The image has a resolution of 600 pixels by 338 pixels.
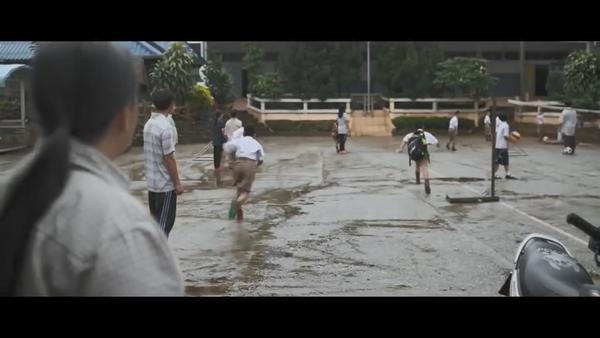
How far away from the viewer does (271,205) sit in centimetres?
1047

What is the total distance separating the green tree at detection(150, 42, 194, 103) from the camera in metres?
21.1

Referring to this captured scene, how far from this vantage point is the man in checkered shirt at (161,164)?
5.86m

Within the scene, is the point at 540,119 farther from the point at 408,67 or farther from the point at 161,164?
the point at 161,164

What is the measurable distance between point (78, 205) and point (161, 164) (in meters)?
4.66

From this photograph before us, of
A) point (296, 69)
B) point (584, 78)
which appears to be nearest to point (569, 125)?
point (584, 78)

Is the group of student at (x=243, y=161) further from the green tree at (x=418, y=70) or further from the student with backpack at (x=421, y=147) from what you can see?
the green tree at (x=418, y=70)

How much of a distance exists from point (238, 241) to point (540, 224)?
3.68 meters

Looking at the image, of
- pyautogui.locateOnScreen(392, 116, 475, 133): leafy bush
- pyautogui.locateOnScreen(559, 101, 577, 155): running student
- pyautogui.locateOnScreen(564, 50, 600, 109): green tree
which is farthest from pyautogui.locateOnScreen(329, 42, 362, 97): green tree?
pyautogui.locateOnScreen(559, 101, 577, 155): running student

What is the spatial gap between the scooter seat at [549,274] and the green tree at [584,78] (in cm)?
1692

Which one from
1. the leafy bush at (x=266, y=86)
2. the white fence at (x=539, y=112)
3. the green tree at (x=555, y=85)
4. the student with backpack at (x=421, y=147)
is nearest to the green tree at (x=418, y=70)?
the white fence at (x=539, y=112)

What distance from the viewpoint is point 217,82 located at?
26.5m
